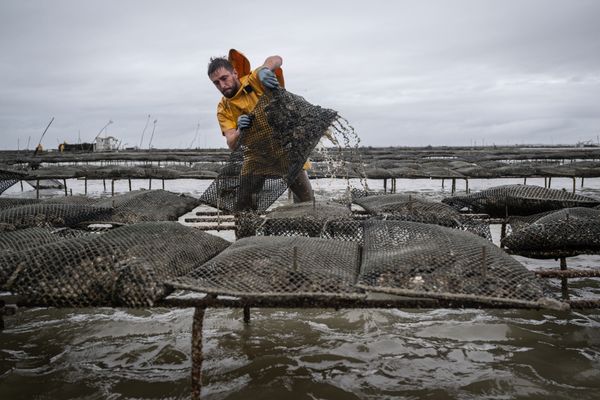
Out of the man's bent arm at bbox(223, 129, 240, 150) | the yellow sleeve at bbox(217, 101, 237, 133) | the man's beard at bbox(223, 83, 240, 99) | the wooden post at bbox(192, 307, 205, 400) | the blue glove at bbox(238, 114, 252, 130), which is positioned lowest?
the wooden post at bbox(192, 307, 205, 400)

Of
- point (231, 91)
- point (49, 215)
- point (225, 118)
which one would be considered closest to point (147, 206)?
point (49, 215)

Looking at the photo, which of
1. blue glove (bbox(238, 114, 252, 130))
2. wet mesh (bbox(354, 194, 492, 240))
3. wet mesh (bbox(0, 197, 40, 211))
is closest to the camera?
wet mesh (bbox(354, 194, 492, 240))

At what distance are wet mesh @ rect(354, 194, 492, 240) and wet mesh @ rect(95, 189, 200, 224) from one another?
90.4 inches

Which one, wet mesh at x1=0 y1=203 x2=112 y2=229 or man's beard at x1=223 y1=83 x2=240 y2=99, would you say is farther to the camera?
man's beard at x1=223 y1=83 x2=240 y2=99

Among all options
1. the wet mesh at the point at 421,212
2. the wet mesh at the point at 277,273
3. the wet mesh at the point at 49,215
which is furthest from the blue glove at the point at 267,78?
the wet mesh at the point at 49,215

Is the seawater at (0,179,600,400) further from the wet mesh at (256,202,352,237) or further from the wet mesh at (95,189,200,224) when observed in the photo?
the wet mesh at (95,189,200,224)

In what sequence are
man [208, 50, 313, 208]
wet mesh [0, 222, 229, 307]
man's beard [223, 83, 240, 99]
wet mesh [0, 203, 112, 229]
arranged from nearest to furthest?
wet mesh [0, 222, 229, 307]
wet mesh [0, 203, 112, 229]
man [208, 50, 313, 208]
man's beard [223, 83, 240, 99]

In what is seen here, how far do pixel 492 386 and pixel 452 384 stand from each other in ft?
0.74

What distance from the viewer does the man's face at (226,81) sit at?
451cm

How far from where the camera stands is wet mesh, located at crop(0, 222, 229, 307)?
7.09 feet

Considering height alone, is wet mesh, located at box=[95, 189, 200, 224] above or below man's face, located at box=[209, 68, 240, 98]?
below

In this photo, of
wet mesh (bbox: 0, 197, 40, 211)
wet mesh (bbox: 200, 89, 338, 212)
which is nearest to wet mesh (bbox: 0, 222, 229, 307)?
wet mesh (bbox: 200, 89, 338, 212)

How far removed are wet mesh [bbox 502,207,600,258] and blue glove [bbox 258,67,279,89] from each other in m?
2.37

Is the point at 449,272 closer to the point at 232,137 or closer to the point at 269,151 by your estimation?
the point at 269,151
